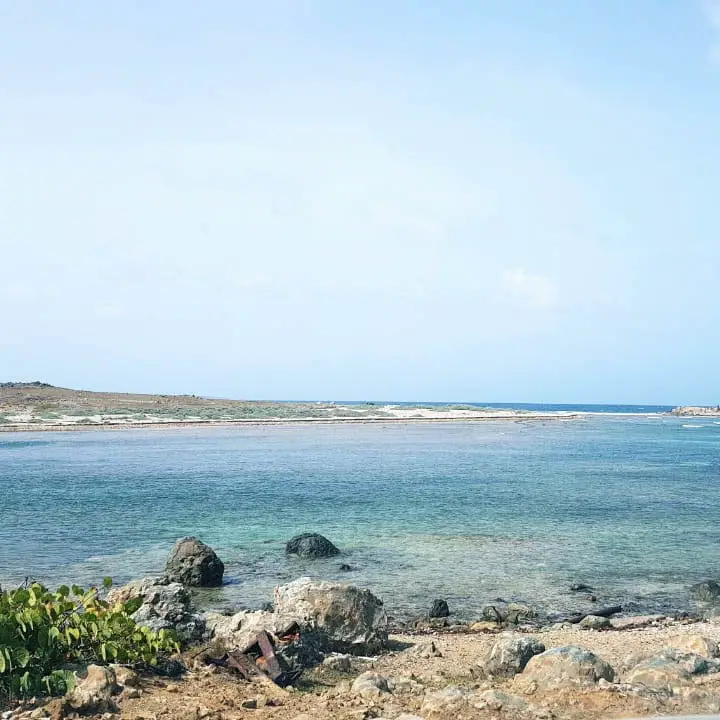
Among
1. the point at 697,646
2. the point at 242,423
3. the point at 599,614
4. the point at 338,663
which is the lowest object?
the point at 242,423

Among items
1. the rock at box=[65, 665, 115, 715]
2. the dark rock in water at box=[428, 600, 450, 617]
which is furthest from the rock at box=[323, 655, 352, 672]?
the dark rock in water at box=[428, 600, 450, 617]

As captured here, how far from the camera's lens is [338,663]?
33.0ft

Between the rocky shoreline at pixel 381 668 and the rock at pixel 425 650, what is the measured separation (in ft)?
0.11

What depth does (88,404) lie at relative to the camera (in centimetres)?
10175

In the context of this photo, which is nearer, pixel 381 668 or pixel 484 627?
pixel 381 668

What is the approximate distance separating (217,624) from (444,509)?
17766mm

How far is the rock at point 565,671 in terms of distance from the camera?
8.88 m

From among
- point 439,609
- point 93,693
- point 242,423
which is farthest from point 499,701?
point 242,423

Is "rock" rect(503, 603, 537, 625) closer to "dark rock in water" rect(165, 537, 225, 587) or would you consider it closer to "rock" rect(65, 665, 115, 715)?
"dark rock in water" rect(165, 537, 225, 587)

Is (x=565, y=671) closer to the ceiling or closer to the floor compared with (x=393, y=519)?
closer to the ceiling

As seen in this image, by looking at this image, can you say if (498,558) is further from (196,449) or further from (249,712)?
(196,449)

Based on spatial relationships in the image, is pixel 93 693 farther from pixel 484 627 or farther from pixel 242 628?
pixel 484 627

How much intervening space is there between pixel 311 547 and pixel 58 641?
453 inches

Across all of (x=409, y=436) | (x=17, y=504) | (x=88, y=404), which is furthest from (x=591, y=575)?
(x=88, y=404)
